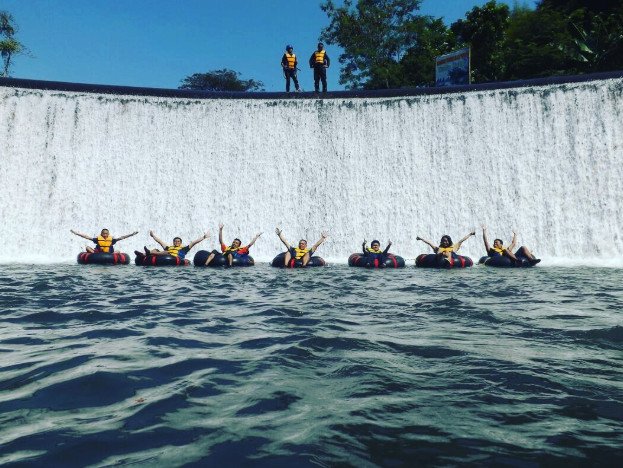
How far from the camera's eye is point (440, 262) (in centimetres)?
1547

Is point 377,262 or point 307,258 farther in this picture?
point 307,258

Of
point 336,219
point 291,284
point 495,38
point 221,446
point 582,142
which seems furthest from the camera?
point 495,38

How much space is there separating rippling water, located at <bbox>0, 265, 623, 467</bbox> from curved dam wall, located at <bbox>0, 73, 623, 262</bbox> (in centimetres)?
1248

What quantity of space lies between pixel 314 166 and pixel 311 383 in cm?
1790

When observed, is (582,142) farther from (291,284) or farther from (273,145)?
(291,284)

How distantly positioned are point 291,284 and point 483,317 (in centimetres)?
514

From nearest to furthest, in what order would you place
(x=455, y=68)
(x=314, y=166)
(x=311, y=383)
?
(x=311, y=383) → (x=314, y=166) → (x=455, y=68)

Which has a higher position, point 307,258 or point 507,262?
point 307,258

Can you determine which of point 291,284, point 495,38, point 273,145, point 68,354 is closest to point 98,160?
point 273,145

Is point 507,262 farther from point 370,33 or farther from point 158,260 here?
point 370,33

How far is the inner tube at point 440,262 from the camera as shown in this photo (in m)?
15.4

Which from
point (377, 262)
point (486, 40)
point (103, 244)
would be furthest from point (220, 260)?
point (486, 40)

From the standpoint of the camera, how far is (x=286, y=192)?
21.1 metres

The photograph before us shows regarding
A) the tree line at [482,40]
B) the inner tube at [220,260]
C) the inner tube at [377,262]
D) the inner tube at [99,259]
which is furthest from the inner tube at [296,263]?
the tree line at [482,40]
